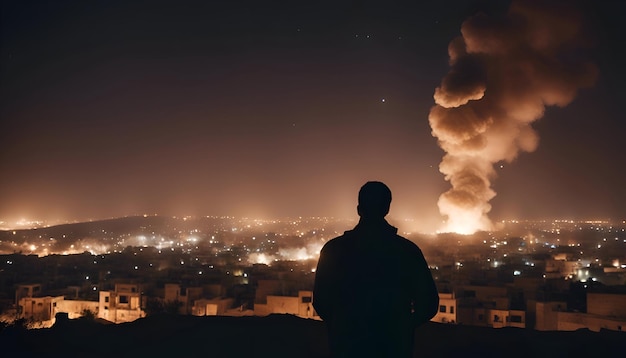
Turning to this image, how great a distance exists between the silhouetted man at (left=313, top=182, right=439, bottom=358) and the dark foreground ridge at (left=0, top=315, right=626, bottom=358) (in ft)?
11.8

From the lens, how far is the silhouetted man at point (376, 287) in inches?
111

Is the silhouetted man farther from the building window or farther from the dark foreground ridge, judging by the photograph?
the building window

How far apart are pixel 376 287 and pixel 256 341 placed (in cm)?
424

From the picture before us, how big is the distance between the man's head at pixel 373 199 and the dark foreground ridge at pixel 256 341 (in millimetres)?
3770

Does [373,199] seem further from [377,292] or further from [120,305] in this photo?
[120,305]

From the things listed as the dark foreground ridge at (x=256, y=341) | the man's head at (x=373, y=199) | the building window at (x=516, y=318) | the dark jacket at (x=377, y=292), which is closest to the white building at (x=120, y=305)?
the building window at (x=516, y=318)

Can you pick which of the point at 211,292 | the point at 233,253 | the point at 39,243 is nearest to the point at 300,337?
the point at 211,292

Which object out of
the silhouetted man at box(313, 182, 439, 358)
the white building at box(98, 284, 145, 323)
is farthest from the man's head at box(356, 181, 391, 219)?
the white building at box(98, 284, 145, 323)

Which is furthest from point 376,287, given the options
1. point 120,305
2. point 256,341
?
point 120,305

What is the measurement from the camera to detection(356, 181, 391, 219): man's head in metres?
2.86

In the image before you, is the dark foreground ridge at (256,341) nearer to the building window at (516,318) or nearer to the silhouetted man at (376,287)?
the silhouetted man at (376,287)

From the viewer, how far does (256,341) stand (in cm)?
675

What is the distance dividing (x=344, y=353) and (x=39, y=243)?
270ft

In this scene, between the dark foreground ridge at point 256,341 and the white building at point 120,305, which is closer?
the dark foreground ridge at point 256,341
